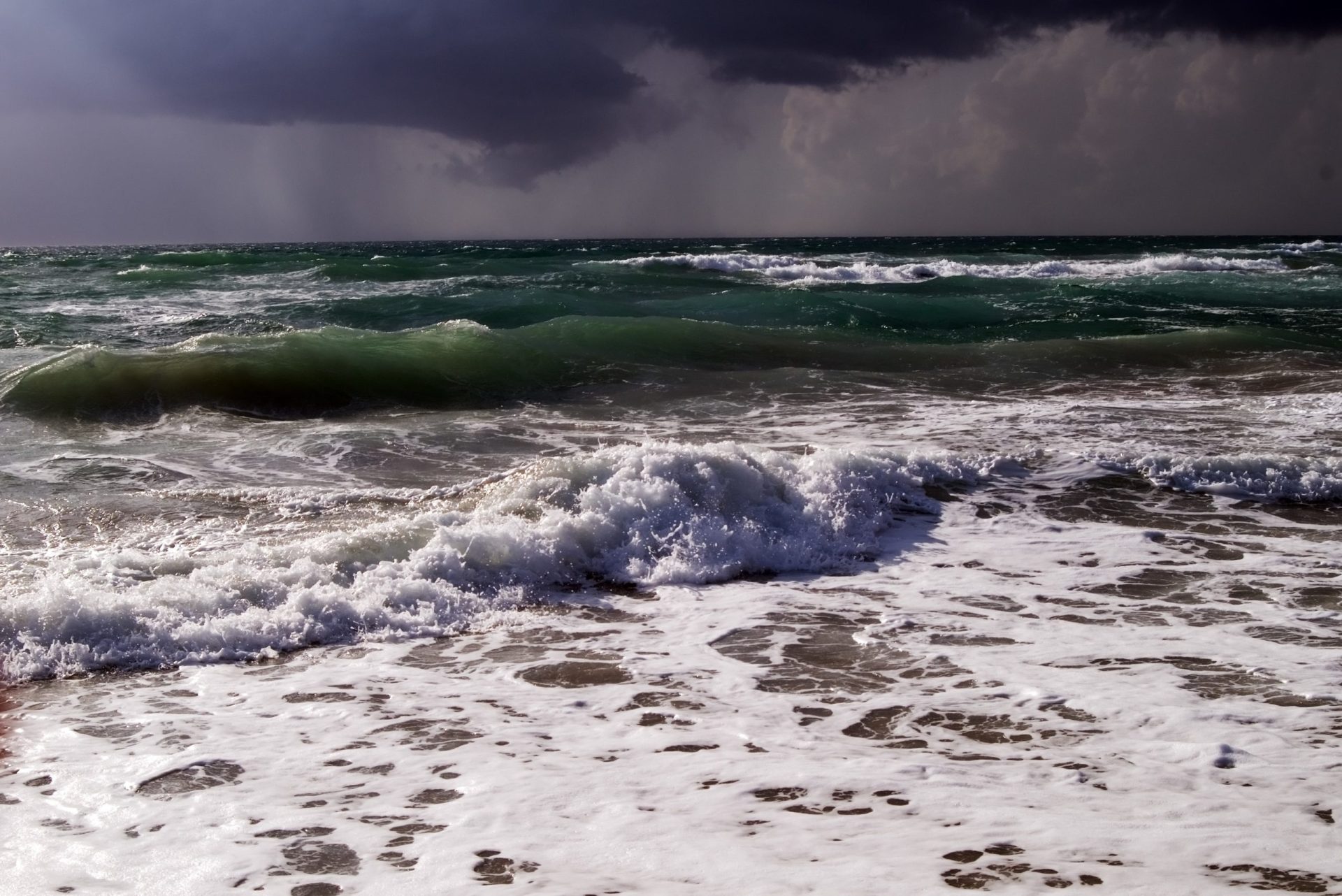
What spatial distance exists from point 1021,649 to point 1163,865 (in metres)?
2.31

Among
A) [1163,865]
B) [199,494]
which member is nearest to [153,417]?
[199,494]

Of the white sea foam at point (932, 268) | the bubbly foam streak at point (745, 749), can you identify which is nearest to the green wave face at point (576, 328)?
the white sea foam at point (932, 268)

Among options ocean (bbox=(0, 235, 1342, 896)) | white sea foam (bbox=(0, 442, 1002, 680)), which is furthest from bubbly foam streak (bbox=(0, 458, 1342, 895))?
white sea foam (bbox=(0, 442, 1002, 680))

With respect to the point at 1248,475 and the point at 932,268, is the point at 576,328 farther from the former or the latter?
the point at 932,268

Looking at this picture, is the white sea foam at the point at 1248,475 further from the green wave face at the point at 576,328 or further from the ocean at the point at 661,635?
the green wave face at the point at 576,328

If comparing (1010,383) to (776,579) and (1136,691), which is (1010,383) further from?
(1136,691)

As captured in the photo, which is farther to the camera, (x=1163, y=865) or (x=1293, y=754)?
(x=1293, y=754)

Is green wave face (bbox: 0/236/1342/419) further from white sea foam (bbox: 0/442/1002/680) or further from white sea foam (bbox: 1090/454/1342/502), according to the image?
white sea foam (bbox: 0/442/1002/680)

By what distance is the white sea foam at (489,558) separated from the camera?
19.2 ft

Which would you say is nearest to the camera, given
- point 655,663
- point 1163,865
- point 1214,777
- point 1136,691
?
point 1163,865

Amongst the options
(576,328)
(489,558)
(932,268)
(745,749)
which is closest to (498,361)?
(576,328)

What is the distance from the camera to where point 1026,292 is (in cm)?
3094

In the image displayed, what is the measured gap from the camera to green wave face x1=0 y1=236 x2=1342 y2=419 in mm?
14594

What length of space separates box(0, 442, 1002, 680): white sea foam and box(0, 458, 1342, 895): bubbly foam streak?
26 centimetres
